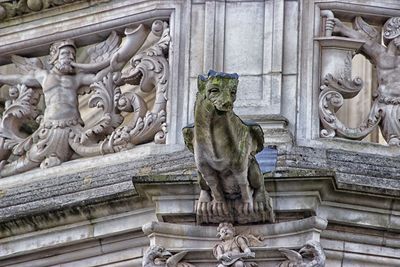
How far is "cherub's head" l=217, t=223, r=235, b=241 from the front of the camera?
2600cm

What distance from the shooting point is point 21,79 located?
93.6 feet

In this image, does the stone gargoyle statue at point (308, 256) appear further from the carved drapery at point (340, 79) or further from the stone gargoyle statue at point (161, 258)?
the carved drapery at point (340, 79)

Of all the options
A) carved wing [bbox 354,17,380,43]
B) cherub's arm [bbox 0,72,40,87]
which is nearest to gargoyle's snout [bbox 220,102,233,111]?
carved wing [bbox 354,17,380,43]

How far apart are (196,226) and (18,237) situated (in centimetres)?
189

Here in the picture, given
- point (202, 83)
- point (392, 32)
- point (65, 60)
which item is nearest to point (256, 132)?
point (202, 83)

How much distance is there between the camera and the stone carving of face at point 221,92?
81.9 ft

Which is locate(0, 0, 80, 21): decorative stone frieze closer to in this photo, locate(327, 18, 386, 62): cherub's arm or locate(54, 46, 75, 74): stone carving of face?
locate(54, 46, 75, 74): stone carving of face

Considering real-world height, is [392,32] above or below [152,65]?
above

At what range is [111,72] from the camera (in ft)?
91.7

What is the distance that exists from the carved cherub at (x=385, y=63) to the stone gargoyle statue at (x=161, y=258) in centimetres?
221

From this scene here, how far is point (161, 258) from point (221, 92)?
1751 mm

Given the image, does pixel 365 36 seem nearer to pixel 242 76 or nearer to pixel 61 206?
pixel 242 76

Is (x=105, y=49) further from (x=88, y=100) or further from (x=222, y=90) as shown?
(x=222, y=90)

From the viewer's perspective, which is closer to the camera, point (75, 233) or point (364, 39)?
point (75, 233)
